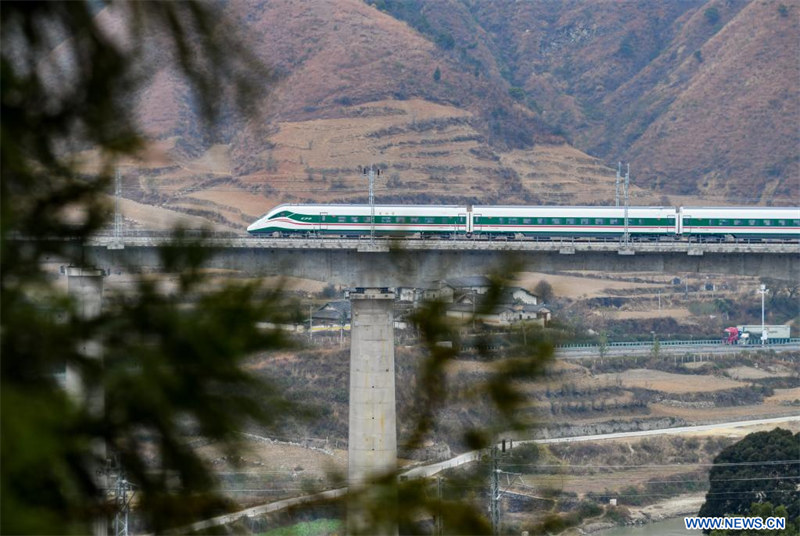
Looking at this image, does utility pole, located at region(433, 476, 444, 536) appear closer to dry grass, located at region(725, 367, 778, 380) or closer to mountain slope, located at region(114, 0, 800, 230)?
dry grass, located at region(725, 367, 778, 380)

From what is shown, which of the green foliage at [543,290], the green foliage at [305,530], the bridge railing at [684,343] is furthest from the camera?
the bridge railing at [684,343]

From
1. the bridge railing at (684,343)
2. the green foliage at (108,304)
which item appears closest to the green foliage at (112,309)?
the green foliage at (108,304)

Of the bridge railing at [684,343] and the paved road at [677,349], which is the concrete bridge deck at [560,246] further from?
the bridge railing at [684,343]

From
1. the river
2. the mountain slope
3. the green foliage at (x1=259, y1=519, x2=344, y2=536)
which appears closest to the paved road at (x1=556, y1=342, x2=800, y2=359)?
the river

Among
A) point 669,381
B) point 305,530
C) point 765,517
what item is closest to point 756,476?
point 765,517

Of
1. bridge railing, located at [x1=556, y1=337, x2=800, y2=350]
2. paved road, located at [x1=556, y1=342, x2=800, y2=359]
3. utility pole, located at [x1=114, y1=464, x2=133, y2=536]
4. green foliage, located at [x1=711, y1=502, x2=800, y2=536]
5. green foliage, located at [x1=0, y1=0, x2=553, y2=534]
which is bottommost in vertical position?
green foliage, located at [x1=711, y1=502, x2=800, y2=536]

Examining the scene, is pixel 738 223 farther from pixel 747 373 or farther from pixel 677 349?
pixel 677 349
